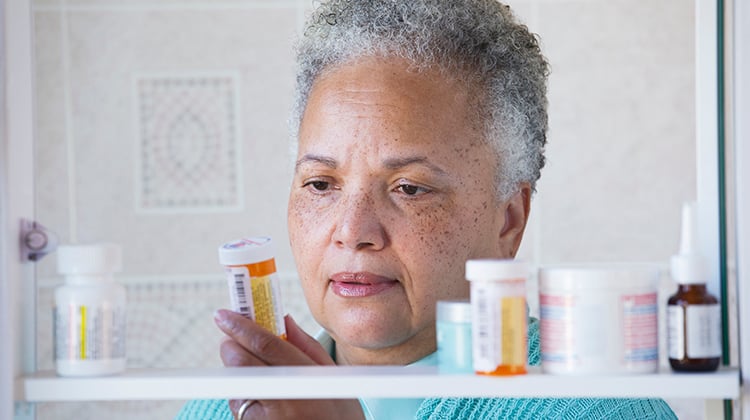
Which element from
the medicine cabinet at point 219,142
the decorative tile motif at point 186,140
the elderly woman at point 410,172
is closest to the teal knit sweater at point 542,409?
the elderly woman at point 410,172

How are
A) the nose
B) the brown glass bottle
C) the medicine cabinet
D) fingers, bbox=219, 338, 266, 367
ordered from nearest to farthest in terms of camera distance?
the brown glass bottle → fingers, bbox=219, 338, 266, 367 → the nose → the medicine cabinet

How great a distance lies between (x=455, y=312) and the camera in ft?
2.38

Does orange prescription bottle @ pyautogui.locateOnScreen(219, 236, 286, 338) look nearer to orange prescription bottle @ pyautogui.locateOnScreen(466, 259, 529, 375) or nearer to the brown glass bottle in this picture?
orange prescription bottle @ pyautogui.locateOnScreen(466, 259, 529, 375)

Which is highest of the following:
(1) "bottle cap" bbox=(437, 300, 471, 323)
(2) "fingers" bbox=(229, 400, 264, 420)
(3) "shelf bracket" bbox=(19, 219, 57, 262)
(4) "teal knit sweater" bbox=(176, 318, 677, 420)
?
(3) "shelf bracket" bbox=(19, 219, 57, 262)

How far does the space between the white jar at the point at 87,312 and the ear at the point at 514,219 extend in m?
0.54

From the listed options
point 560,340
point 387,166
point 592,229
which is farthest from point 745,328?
point 592,229

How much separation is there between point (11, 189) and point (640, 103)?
1468 mm

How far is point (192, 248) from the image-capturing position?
1976 mm

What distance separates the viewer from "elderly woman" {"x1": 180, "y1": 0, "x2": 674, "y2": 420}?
1.01 meters

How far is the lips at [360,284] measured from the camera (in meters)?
1.00

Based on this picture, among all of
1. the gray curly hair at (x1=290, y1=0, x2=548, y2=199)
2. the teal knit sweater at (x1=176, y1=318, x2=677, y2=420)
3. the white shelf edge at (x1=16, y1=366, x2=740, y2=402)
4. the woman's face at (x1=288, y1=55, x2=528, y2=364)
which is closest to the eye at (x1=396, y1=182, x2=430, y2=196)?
the woman's face at (x1=288, y1=55, x2=528, y2=364)

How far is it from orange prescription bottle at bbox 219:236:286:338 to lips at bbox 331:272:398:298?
0.64 feet

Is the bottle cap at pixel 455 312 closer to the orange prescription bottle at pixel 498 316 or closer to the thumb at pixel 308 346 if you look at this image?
the orange prescription bottle at pixel 498 316

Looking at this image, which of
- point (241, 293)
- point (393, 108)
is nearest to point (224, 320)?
point (241, 293)
